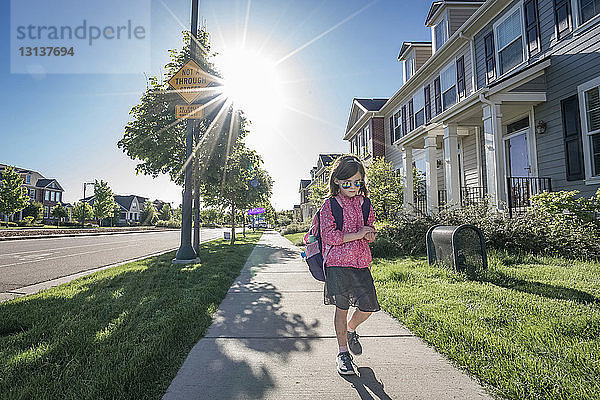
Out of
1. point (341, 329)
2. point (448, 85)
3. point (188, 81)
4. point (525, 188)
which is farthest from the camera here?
point (448, 85)

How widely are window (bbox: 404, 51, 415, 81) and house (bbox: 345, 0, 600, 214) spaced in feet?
12.3

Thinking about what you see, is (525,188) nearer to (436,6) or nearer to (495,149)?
(495,149)

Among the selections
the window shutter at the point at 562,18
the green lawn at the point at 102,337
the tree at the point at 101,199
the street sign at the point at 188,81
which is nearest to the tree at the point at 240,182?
the street sign at the point at 188,81

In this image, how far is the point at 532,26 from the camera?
397 inches

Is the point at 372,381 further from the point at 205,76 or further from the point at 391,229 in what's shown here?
the point at 205,76

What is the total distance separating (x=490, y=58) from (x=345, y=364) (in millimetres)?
12373

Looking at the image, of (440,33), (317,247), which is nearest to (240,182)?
(440,33)

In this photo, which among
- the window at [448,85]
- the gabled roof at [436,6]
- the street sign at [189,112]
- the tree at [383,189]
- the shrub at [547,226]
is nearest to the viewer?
the shrub at [547,226]

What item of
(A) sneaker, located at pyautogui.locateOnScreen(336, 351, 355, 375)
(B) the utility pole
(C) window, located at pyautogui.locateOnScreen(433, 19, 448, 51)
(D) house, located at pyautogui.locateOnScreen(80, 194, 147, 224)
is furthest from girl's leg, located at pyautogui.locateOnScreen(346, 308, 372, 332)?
(D) house, located at pyautogui.locateOnScreen(80, 194, 147, 224)

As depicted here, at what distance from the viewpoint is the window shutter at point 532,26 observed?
9922mm

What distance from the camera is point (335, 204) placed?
10.1 ft

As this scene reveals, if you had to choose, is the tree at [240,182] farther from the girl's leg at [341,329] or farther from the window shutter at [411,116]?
the girl's leg at [341,329]

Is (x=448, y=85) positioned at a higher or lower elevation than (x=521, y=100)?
higher

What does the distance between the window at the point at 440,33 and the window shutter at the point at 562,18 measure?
20.9 feet
